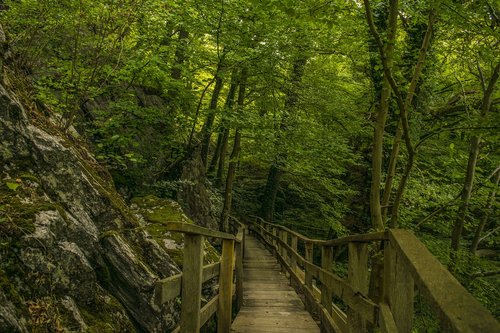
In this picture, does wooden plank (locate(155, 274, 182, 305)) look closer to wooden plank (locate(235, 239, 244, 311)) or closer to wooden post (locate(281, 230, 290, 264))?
wooden plank (locate(235, 239, 244, 311))

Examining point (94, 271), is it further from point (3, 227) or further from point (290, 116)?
point (290, 116)

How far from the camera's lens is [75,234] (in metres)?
4.11

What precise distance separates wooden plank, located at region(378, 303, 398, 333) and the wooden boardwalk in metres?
3.28

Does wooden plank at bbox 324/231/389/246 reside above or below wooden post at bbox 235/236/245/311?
above

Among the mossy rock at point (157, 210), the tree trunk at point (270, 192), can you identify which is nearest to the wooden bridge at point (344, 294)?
the mossy rock at point (157, 210)

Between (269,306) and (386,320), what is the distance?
16.5 ft

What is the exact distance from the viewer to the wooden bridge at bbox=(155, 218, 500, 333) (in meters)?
1.15

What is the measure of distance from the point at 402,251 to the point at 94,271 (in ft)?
11.3

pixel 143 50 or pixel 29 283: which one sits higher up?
pixel 143 50

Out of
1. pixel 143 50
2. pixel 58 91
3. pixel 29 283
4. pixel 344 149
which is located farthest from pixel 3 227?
pixel 344 149

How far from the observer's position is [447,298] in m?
1.12

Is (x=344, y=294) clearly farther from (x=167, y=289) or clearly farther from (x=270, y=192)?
(x=270, y=192)

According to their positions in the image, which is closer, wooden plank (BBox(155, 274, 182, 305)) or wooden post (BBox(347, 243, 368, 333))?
wooden plank (BBox(155, 274, 182, 305))

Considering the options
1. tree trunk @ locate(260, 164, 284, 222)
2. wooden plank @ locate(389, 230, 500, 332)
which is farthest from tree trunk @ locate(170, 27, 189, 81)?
wooden plank @ locate(389, 230, 500, 332)
